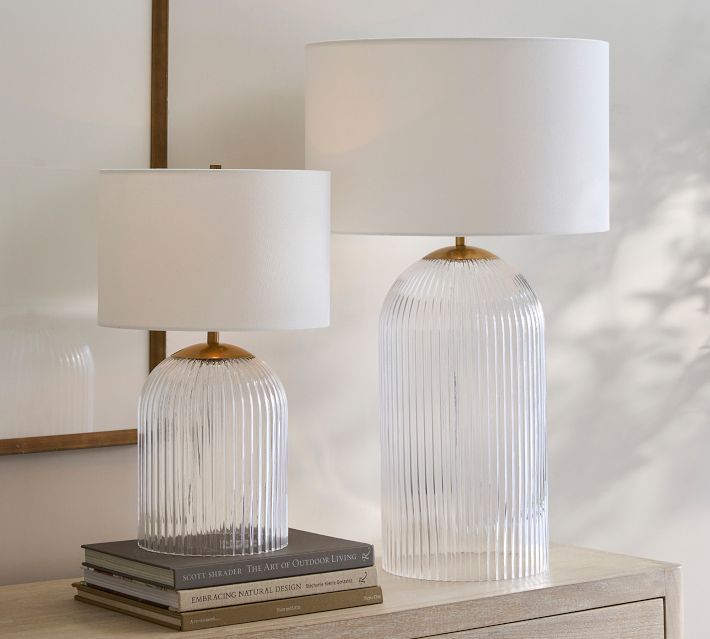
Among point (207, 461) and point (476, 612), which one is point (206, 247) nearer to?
point (207, 461)

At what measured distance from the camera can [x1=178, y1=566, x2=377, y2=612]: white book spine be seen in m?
1.67

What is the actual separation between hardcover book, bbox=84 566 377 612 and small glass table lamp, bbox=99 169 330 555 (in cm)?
8

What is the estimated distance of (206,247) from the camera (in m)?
1.69

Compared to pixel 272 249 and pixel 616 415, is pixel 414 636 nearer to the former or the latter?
pixel 272 249

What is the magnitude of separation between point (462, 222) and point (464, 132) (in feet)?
0.42

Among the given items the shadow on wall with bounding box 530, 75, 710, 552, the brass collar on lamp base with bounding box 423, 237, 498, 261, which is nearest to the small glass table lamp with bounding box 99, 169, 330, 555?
the brass collar on lamp base with bounding box 423, 237, 498, 261

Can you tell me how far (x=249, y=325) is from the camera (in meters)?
1.71

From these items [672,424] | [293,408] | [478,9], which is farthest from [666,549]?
[478,9]

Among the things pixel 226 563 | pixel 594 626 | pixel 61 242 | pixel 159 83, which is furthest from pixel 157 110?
pixel 594 626

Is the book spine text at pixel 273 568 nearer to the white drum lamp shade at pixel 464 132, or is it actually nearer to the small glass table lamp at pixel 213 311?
the small glass table lamp at pixel 213 311

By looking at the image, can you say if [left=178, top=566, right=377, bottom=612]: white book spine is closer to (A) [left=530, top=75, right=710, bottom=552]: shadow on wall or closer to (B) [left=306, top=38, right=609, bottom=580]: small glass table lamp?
(B) [left=306, top=38, right=609, bottom=580]: small glass table lamp

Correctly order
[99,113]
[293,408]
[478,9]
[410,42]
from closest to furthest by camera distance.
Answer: [410,42]
[99,113]
[293,408]
[478,9]

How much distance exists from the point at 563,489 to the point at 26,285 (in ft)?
3.83

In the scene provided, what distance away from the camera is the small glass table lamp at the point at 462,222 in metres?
1.88
